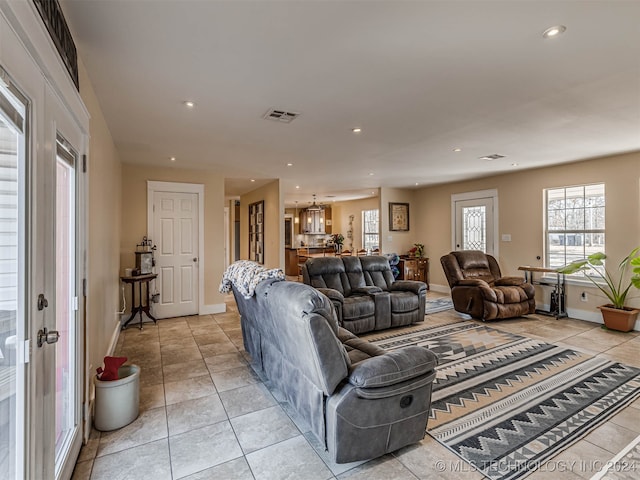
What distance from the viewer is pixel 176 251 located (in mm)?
5293

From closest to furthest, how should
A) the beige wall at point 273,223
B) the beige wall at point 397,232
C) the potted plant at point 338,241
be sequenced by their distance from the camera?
1. the beige wall at point 273,223
2. the beige wall at point 397,232
3. the potted plant at point 338,241

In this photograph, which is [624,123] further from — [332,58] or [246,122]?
[246,122]

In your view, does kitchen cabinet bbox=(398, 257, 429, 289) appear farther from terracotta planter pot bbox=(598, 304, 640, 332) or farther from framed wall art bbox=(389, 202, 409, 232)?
terracotta planter pot bbox=(598, 304, 640, 332)

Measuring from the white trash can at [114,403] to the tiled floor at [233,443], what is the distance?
6cm

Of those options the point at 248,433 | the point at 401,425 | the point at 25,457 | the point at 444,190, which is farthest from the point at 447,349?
the point at 444,190

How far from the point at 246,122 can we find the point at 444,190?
5535 millimetres

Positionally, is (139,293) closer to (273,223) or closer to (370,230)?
(273,223)

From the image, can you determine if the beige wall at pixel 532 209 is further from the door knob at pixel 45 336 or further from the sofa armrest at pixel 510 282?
the door knob at pixel 45 336

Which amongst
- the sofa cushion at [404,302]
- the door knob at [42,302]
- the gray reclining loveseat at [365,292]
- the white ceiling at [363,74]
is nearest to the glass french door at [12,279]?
the door knob at [42,302]

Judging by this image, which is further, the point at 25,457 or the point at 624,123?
the point at 624,123

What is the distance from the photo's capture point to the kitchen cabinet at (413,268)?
24.6ft

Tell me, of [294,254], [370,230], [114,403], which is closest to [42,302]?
[114,403]

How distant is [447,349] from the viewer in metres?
3.71

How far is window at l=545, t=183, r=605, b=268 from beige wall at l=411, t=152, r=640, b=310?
4.8 inches
